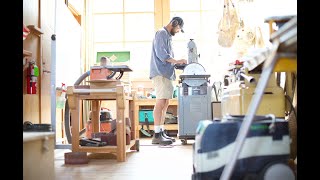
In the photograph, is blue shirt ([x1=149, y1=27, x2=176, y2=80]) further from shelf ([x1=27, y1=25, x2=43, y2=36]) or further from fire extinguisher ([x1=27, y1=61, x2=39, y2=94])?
fire extinguisher ([x1=27, y1=61, x2=39, y2=94])

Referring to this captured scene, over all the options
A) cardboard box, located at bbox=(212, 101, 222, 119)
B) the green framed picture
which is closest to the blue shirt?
cardboard box, located at bbox=(212, 101, 222, 119)

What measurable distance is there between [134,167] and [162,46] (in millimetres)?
1429

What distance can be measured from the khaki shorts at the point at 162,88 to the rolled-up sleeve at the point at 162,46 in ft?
0.56

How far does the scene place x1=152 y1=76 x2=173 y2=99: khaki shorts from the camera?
3.16m

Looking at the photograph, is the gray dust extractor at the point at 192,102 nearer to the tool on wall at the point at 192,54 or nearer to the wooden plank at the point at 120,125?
the tool on wall at the point at 192,54

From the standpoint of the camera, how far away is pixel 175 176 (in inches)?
65.5

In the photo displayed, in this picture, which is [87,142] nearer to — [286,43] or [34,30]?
[34,30]

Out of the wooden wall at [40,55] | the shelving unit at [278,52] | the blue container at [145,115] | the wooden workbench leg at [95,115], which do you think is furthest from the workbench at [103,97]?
the blue container at [145,115]

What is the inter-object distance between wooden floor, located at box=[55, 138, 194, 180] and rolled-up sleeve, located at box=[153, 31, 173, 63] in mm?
890

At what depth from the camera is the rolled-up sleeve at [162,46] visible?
314 centimetres

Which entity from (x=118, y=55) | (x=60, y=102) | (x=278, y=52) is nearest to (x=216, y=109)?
(x=60, y=102)

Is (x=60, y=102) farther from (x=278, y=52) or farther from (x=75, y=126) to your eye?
(x=278, y=52)
